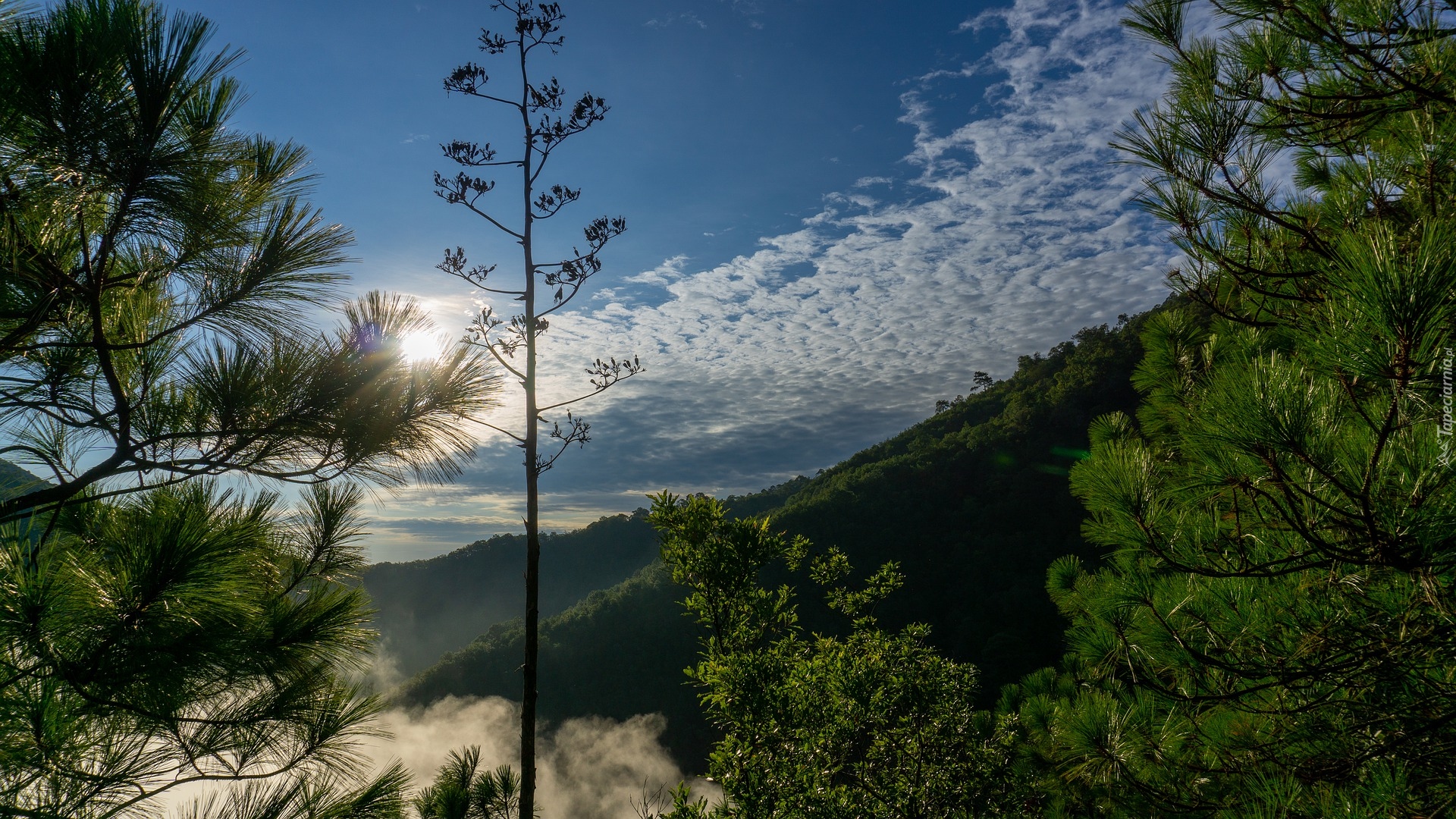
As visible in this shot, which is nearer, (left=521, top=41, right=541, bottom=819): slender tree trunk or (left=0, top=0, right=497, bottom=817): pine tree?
(left=0, top=0, right=497, bottom=817): pine tree

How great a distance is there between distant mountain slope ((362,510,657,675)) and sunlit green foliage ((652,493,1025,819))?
1199 inches

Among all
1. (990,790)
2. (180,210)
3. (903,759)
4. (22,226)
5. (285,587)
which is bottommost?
(990,790)

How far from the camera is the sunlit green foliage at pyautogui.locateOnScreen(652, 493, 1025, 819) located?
290 cm

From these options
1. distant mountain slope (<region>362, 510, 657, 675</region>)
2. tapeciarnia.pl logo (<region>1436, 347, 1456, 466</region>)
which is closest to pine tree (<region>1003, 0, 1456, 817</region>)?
tapeciarnia.pl logo (<region>1436, 347, 1456, 466</region>)

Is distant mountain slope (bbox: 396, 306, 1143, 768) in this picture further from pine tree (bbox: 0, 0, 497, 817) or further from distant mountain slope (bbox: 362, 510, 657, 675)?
pine tree (bbox: 0, 0, 497, 817)

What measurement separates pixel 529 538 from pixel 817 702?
1.93 m

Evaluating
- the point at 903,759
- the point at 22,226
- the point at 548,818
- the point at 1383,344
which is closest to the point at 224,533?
the point at 22,226

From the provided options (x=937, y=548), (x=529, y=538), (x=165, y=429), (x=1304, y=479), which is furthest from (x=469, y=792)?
(x=937, y=548)

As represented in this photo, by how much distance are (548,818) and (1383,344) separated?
3.78 m

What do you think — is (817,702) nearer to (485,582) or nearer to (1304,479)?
(1304,479)

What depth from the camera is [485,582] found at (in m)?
44.0

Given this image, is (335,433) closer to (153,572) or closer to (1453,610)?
(153,572)

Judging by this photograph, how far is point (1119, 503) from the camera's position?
1.70m

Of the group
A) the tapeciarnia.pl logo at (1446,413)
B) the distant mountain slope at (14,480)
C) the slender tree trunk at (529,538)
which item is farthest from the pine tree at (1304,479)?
the distant mountain slope at (14,480)
